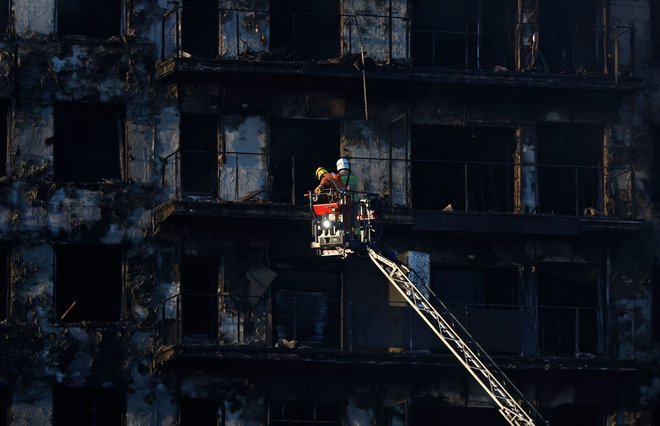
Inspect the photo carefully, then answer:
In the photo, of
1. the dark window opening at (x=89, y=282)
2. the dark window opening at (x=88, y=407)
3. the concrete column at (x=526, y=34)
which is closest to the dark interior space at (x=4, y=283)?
the dark window opening at (x=89, y=282)

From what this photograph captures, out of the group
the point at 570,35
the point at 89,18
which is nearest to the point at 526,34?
the point at 570,35

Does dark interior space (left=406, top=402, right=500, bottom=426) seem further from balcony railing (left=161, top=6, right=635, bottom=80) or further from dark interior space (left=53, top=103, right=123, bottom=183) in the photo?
dark interior space (left=53, top=103, right=123, bottom=183)

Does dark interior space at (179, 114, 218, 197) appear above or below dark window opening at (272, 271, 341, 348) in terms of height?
above

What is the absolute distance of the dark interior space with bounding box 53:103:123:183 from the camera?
171ft

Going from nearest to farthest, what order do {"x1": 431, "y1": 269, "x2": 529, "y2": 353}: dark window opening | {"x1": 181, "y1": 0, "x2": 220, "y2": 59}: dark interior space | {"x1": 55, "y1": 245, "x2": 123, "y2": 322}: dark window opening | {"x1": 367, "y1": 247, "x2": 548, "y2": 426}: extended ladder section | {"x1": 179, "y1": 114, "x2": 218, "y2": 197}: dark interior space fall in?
{"x1": 367, "y1": 247, "x2": 548, "y2": 426}: extended ladder section, {"x1": 55, "y1": 245, "x2": 123, "y2": 322}: dark window opening, {"x1": 179, "y1": 114, "x2": 218, "y2": 197}: dark interior space, {"x1": 431, "y1": 269, "x2": 529, "y2": 353}: dark window opening, {"x1": 181, "y1": 0, "x2": 220, "y2": 59}: dark interior space

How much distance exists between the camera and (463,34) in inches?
2114

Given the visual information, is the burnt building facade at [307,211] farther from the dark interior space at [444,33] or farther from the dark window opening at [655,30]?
the dark window opening at [655,30]

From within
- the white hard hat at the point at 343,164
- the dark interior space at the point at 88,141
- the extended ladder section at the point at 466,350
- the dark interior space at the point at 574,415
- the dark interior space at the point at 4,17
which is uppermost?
the dark interior space at the point at 4,17

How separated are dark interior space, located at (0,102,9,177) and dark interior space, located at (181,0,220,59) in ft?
12.9

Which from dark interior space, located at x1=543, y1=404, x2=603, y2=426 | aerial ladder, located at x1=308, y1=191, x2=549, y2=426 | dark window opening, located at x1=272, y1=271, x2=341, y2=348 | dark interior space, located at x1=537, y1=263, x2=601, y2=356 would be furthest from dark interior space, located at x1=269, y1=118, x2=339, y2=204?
dark interior space, located at x1=543, y1=404, x2=603, y2=426

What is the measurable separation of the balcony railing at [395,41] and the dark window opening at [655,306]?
13.9 feet

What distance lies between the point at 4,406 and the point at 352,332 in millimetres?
7209

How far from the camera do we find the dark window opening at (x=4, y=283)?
169ft

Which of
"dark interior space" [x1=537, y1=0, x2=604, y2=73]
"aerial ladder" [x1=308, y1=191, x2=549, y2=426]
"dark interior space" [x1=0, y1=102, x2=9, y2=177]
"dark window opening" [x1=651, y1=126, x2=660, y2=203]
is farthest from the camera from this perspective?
"dark interior space" [x1=537, y1=0, x2=604, y2=73]
